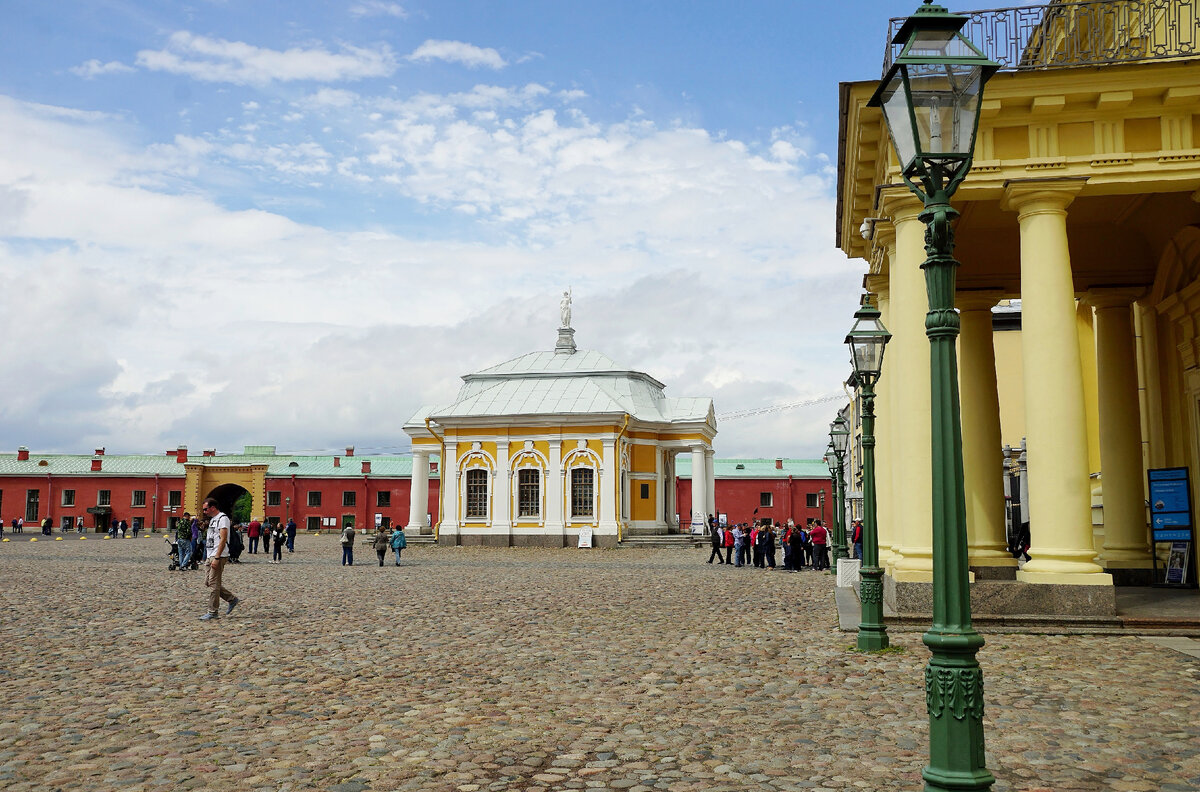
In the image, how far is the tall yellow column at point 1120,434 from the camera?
16.1 meters

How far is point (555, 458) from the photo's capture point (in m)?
45.8

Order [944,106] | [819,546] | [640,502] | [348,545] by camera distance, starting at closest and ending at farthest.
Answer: [944,106] < [819,546] < [348,545] < [640,502]

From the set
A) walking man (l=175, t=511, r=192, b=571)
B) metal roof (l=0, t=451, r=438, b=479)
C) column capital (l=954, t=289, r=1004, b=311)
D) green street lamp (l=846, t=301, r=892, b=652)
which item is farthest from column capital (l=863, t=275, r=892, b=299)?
metal roof (l=0, t=451, r=438, b=479)

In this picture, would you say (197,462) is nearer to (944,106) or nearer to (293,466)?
(293,466)

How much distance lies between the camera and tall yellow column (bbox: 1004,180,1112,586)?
11.6 metres

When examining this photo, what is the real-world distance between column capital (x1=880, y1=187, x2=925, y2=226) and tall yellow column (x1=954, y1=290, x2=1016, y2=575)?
12.3 feet

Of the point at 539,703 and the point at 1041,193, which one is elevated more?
the point at 1041,193

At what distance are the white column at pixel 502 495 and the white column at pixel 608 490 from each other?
402 cm

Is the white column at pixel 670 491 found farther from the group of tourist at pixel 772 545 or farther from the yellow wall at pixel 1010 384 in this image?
the yellow wall at pixel 1010 384

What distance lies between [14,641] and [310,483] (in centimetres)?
5969

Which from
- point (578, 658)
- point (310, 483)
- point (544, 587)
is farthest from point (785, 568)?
point (310, 483)

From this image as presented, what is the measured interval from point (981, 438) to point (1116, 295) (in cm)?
368

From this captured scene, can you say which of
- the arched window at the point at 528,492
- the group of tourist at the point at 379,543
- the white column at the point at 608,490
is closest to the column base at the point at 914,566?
the group of tourist at the point at 379,543

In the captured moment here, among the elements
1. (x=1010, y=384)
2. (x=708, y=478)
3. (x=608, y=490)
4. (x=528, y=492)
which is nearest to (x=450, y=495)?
(x=528, y=492)
